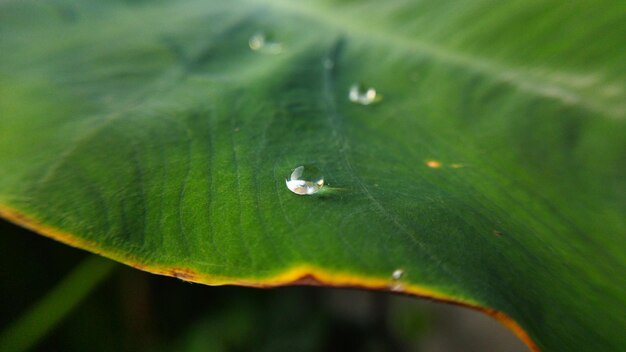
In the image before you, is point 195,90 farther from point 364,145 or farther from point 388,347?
point 388,347

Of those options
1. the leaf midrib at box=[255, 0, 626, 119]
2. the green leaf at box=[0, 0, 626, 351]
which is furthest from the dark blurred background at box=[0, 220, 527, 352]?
the leaf midrib at box=[255, 0, 626, 119]

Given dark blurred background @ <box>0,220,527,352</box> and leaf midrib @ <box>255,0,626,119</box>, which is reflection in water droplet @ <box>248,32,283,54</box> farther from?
dark blurred background @ <box>0,220,527,352</box>

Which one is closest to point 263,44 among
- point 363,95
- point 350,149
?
point 363,95

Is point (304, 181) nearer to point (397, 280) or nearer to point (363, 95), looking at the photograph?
point (397, 280)

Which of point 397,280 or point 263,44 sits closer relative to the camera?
point 397,280

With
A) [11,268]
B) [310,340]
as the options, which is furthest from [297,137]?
[310,340]

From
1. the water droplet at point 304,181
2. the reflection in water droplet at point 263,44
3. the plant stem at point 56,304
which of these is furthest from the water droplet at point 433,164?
the plant stem at point 56,304

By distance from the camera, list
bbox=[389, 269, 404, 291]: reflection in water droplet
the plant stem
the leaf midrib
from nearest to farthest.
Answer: bbox=[389, 269, 404, 291]: reflection in water droplet
the leaf midrib
the plant stem
